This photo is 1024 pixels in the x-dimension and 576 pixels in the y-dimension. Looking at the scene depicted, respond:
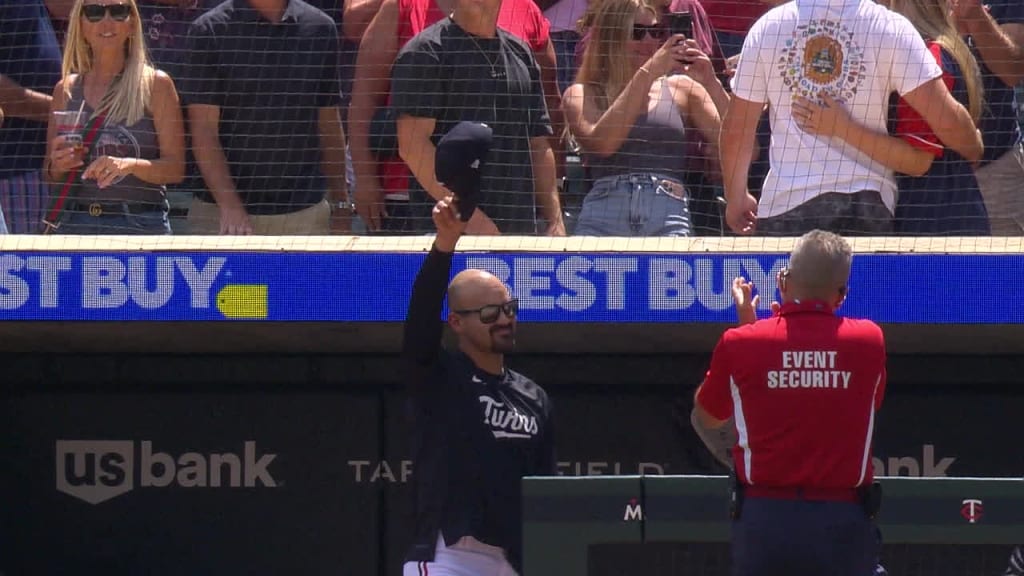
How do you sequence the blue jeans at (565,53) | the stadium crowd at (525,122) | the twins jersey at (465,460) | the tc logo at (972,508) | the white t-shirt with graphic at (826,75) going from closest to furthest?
1. the tc logo at (972,508)
2. the twins jersey at (465,460)
3. the white t-shirt with graphic at (826,75)
4. the stadium crowd at (525,122)
5. the blue jeans at (565,53)

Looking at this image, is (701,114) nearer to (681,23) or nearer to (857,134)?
(681,23)

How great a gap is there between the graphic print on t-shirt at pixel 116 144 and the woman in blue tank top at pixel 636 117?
1530 millimetres

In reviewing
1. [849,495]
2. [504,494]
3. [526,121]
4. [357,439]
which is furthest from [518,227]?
[849,495]

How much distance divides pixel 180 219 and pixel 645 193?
1.74 m

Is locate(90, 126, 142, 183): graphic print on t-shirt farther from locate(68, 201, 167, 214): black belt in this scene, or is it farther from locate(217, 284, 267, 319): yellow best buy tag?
locate(217, 284, 267, 319): yellow best buy tag

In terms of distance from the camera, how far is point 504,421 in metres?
4.67

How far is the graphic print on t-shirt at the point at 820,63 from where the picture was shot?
539 cm

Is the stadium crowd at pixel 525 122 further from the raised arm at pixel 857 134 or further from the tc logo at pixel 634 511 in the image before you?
the tc logo at pixel 634 511

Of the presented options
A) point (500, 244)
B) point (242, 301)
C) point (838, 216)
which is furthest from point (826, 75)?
point (242, 301)

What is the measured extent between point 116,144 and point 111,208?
224 millimetres

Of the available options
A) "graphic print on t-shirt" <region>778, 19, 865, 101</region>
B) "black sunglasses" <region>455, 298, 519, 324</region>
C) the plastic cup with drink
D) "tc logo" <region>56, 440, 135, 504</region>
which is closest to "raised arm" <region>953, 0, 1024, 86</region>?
"graphic print on t-shirt" <region>778, 19, 865, 101</region>

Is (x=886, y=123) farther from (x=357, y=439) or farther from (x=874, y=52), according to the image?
(x=357, y=439)

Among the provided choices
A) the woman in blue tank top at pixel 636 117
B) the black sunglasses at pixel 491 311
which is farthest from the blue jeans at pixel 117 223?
the black sunglasses at pixel 491 311

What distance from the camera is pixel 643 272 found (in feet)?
17.7
